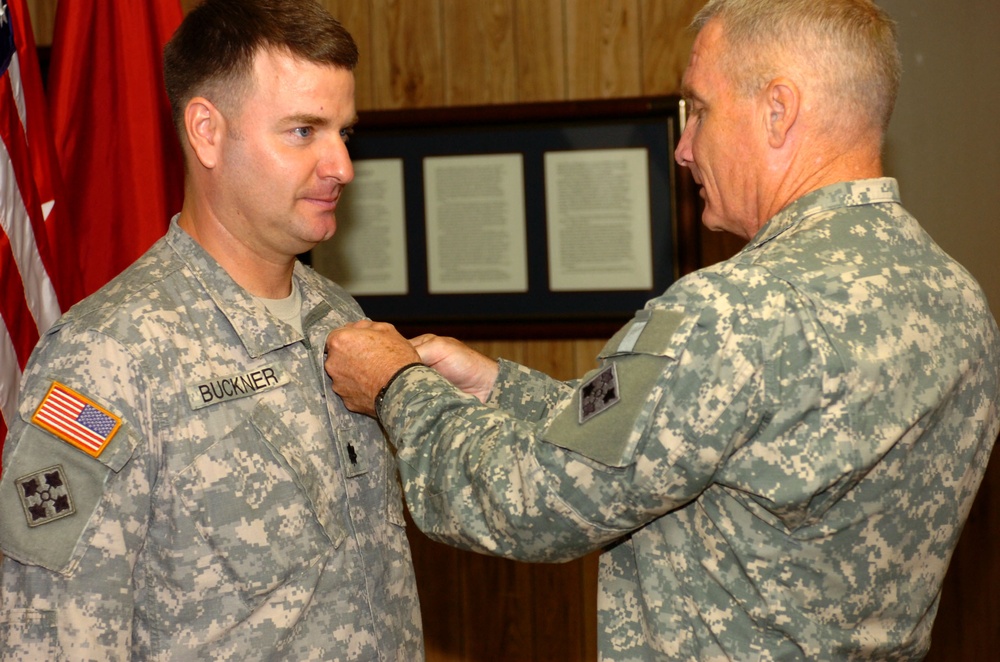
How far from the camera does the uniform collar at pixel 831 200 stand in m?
1.39

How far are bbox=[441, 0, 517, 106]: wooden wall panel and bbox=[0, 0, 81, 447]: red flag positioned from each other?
1.18 metres

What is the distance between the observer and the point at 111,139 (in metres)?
2.35

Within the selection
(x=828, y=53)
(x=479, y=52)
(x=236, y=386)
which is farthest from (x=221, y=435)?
(x=479, y=52)

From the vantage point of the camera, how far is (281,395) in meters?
1.59

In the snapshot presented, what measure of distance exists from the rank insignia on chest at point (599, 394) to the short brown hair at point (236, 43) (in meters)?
0.71

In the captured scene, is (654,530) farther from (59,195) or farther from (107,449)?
(59,195)

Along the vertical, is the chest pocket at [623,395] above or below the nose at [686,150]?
below

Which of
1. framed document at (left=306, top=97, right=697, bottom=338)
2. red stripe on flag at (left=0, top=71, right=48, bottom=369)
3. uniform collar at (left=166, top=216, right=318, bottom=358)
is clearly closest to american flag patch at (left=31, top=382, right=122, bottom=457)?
uniform collar at (left=166, top=216, right=318, bottom=358)

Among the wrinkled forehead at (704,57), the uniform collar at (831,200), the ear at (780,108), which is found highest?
the wrinkled forehead at (704,57)

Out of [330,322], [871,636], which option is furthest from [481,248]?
[871,636]

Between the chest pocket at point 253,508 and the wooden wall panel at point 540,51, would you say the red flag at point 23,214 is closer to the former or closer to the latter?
the chest pocket at point 253,508

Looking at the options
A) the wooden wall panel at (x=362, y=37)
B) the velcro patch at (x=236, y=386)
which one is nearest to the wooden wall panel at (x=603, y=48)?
the wooden wall panel at (x=362, y=37)

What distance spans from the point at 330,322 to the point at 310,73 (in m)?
0.45

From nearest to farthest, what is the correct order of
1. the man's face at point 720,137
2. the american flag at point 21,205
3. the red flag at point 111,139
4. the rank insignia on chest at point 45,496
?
1. the rank insignia on chest at point 45,496
2. the man's face at point 720,137
3. the american flag at point 21,205
4. the red flag at point 111,139
